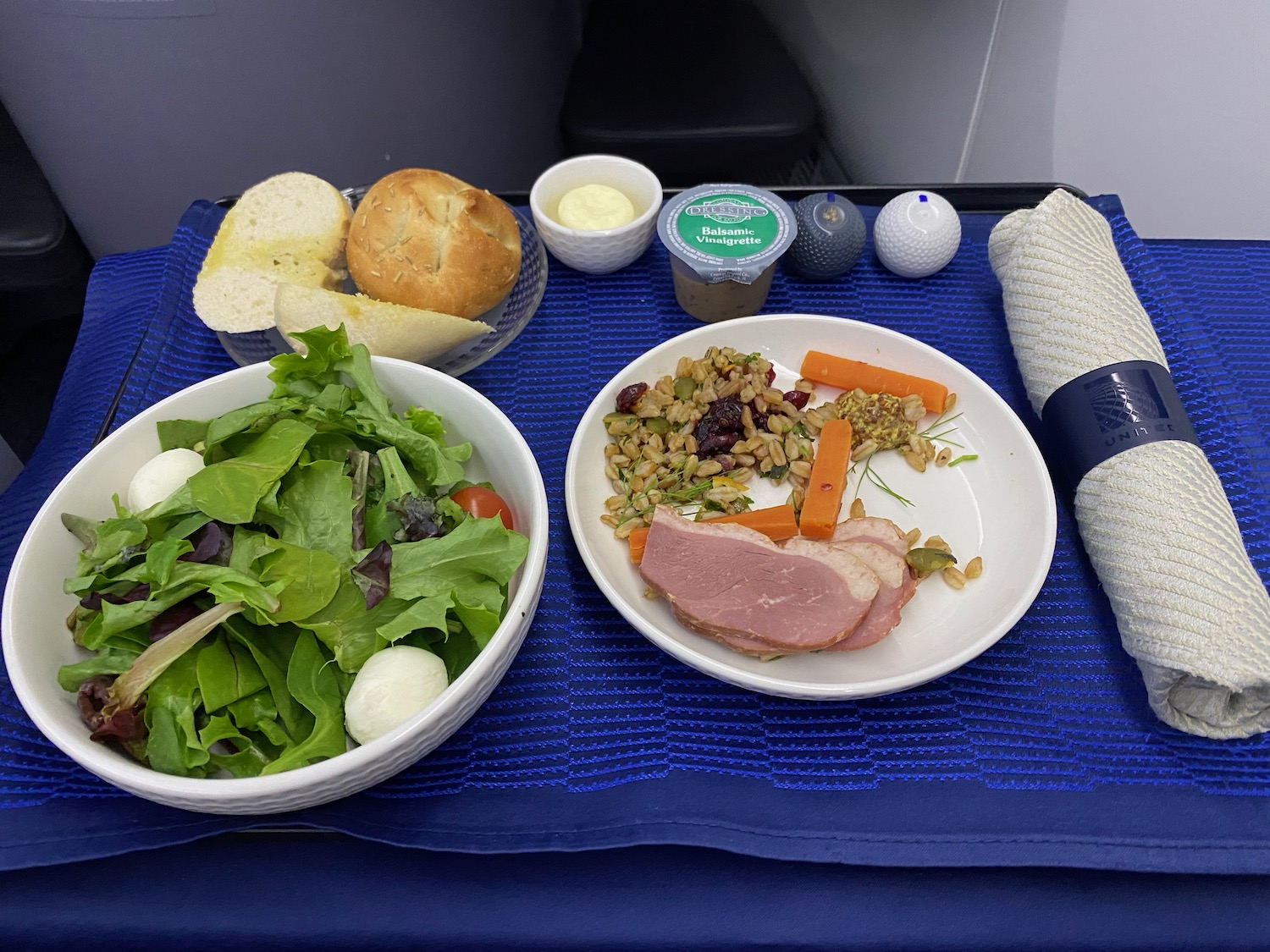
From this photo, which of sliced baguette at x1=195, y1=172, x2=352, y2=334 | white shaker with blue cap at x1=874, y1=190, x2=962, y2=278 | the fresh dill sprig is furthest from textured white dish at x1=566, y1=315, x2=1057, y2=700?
sliced baguette at x1=195, y1=172, x2=352, y2=334

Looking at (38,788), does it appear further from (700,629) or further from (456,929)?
(700,629)

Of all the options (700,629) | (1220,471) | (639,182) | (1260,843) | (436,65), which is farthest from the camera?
(436,65)

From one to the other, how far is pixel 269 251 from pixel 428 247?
32 cm

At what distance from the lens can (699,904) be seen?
85 centimetres

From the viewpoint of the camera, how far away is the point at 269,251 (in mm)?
1329

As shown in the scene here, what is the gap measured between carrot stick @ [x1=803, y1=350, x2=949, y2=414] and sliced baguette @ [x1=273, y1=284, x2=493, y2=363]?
550 mm

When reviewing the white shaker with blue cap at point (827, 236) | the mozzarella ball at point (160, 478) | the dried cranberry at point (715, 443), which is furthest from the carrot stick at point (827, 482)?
the mozzarella ball at point (160, 478)

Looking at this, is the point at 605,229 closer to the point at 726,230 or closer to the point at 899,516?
the point at 726,230

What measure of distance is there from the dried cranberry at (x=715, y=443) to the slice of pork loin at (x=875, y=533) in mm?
210

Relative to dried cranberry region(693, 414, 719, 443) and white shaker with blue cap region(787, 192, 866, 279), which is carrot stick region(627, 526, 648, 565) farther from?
white shaker with blue cap region(787, 192, 866, 279)

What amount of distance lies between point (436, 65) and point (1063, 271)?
151cm

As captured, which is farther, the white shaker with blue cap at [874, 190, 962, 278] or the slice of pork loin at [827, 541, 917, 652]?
the white shaker with blue cap at [874, 190, 962, 278]

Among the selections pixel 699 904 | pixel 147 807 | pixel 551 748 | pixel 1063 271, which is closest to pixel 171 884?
pixel 147 807

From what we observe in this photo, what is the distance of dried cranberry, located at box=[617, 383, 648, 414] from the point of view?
1159 millimetres
